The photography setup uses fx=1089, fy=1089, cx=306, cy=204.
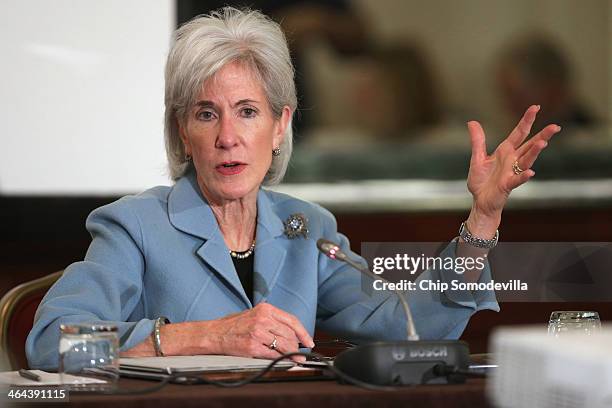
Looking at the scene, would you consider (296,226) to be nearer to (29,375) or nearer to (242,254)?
(242,254)

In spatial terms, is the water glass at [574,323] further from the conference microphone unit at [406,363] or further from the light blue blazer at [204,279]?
the conference microphone unit at [406,363]

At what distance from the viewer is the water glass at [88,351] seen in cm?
175

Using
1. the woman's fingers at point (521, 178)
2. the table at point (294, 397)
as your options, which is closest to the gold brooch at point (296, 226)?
the woman's fingers at point (521, 178)

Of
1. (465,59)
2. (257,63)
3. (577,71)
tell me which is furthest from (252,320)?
(577,71)

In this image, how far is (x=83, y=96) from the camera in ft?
12.7

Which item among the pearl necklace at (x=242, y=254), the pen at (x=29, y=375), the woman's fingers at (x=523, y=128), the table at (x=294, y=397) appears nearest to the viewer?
the table at (x=294, y=397)

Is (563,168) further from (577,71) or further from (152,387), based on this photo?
(152,387)

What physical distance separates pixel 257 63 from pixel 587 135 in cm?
199

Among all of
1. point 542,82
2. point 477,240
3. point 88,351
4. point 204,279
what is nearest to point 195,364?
point 88,351

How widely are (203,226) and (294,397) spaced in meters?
0.98

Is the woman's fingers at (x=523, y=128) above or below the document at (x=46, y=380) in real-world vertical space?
above

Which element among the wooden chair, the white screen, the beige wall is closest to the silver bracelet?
the wooden chair

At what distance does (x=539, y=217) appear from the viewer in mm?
4062

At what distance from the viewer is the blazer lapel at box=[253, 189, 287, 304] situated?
248 cm
